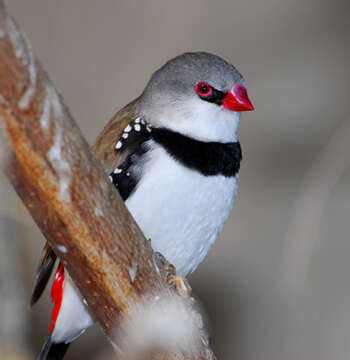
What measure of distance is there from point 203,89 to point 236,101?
16cm

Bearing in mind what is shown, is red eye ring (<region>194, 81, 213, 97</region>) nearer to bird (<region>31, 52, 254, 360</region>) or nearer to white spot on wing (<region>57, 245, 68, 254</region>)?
bird (<region>31, 52, 254, 360</region>)

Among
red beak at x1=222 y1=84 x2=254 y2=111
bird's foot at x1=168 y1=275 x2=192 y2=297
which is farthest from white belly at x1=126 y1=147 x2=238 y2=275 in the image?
bird's foot at x1=168 y1=275 x2=192 y2=297

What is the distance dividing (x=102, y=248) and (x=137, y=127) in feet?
2.98

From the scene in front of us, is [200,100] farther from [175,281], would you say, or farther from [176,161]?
[175,281]

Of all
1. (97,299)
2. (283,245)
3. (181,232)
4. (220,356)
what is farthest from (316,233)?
(97,299)

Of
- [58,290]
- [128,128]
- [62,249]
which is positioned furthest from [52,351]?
[62,249]

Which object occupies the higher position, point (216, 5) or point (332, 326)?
point (216, 5)

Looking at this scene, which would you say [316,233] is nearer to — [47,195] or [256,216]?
[256,216]

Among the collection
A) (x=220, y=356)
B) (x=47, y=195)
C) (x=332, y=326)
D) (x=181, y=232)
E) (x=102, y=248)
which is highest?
(x=47, y=195)

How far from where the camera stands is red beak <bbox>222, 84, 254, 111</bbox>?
272 centimetres

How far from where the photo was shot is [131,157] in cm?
269

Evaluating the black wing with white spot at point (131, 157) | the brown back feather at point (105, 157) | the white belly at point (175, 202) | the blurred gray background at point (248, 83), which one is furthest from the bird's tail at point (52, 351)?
the blurred gray background at point (248, 83)

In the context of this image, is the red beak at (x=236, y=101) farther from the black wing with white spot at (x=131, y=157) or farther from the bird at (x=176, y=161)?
the black wing with white spot at (x=131, y=157)

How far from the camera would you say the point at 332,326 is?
4391mm
